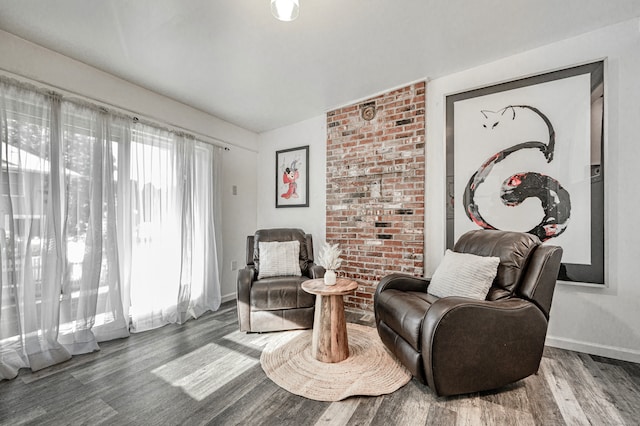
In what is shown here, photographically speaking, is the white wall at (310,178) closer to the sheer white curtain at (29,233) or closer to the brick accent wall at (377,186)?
the brick accent wall at (377,186)

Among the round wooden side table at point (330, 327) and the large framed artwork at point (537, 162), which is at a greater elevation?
the large framed artwork at point (537, 162)

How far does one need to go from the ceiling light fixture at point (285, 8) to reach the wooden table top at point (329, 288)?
1.84 metres

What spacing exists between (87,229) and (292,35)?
2.35m

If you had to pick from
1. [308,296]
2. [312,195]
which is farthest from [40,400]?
[312,195]

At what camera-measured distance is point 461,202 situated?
275 centimetres

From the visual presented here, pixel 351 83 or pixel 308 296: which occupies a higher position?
pixel 351 83

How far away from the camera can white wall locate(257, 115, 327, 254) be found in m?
3.78

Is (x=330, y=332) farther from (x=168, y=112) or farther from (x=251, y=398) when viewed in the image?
(x=168, y=112)

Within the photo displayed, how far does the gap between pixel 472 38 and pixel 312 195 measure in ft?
7.85

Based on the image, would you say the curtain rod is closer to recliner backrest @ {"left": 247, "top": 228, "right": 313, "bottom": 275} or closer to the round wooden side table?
recliner backrest @ {"left": 247, "top": 228, "right": 313, "bottom": 275}

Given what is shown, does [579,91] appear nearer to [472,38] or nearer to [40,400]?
[472,38]

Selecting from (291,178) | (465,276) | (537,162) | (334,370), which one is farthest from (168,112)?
(537,162)

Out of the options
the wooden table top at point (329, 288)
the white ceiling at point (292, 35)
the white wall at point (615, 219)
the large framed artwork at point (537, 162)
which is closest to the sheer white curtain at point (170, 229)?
the white ceiling at point (292, 35)

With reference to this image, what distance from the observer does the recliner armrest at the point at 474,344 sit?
158cm
